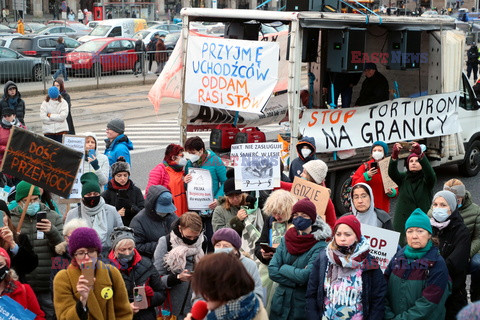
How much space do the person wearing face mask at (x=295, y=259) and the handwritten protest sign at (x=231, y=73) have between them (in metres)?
4.30

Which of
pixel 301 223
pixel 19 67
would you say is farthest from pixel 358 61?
pixel 19 67

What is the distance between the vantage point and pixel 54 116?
44.3 ft

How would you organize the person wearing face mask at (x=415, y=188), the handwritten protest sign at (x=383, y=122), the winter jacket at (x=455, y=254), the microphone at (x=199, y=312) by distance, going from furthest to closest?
1. the handwritten protest sign at (x=383, y=122)
2. the person wearing face mask at (x=415, y=188)
3. the winter jacket at (x=455, y=254)
4. the microphone at (x=199, y=312)

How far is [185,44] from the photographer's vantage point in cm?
1091

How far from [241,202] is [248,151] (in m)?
0.71

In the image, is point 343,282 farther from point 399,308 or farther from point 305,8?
point 305,8

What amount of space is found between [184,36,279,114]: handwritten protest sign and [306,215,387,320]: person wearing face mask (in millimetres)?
4867

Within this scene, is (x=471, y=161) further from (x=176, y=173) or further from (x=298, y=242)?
(x=298, y=242)

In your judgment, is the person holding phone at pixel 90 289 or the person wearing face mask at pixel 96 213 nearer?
the person holding phone at pixel 90 289

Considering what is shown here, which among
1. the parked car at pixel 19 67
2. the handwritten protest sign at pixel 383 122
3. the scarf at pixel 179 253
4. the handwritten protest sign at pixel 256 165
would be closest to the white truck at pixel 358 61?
the handwritten protest sign at pixel 383 122

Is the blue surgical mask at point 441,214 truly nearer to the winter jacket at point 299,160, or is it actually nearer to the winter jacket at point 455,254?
the winter jacket at point 455,254

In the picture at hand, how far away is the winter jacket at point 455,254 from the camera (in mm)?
6480

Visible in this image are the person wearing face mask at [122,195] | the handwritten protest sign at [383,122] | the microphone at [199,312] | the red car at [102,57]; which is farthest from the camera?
the red car at [102,57]

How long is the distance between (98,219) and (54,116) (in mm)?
6554
